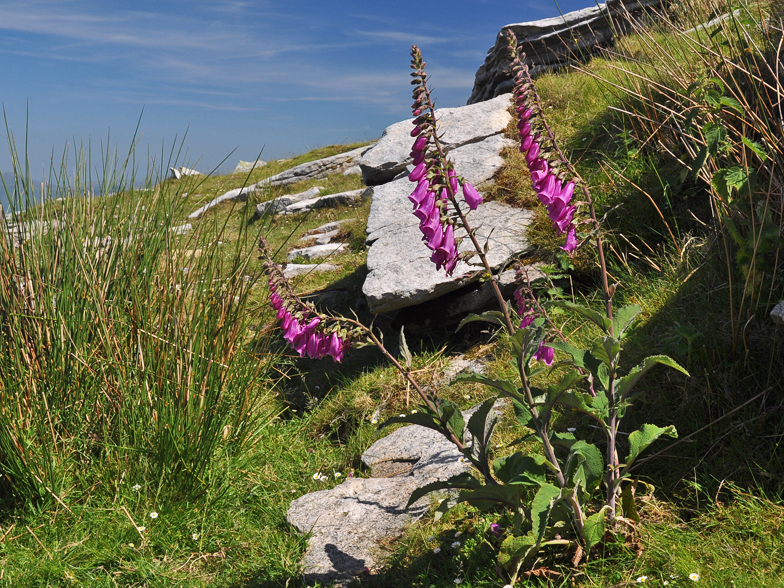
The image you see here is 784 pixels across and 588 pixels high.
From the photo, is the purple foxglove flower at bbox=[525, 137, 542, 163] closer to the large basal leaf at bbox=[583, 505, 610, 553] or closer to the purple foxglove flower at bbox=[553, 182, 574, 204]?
the purple foxglove flower at bbox=[553, 182, 574, 204]

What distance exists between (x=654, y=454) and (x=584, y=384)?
Result: 437mm

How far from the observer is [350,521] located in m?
2.94

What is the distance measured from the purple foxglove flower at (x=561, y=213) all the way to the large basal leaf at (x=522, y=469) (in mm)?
887

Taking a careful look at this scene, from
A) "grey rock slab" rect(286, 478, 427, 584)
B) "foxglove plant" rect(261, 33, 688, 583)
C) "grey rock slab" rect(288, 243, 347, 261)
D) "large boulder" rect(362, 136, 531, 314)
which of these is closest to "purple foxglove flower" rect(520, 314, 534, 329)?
"foxglove plant" rect(261, 33, 688, 583)

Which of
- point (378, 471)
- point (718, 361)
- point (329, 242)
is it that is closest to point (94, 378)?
point (378, 471)

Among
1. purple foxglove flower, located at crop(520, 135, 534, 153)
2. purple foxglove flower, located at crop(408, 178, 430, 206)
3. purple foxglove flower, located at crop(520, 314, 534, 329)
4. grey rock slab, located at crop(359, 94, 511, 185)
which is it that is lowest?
purple foxglove flower, located at crop(520, 314, 534, 329)

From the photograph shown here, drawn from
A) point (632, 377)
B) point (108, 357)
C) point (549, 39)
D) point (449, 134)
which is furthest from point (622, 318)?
point (549, 39)

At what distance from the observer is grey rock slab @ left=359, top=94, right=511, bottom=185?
6.20 meters

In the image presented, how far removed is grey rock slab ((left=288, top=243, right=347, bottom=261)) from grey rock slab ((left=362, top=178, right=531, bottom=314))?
2.21 metres

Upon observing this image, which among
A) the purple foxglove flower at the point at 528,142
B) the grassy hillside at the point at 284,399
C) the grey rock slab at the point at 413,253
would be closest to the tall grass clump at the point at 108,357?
the grassy hillside at the point at 284,399

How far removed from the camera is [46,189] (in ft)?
11.9

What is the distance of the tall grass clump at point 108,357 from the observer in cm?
312

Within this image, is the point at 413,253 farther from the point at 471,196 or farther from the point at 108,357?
the point at 471,196

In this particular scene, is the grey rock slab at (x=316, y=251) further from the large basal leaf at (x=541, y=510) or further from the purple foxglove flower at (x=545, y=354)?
the large basal leaf at (x=541, y=510)
